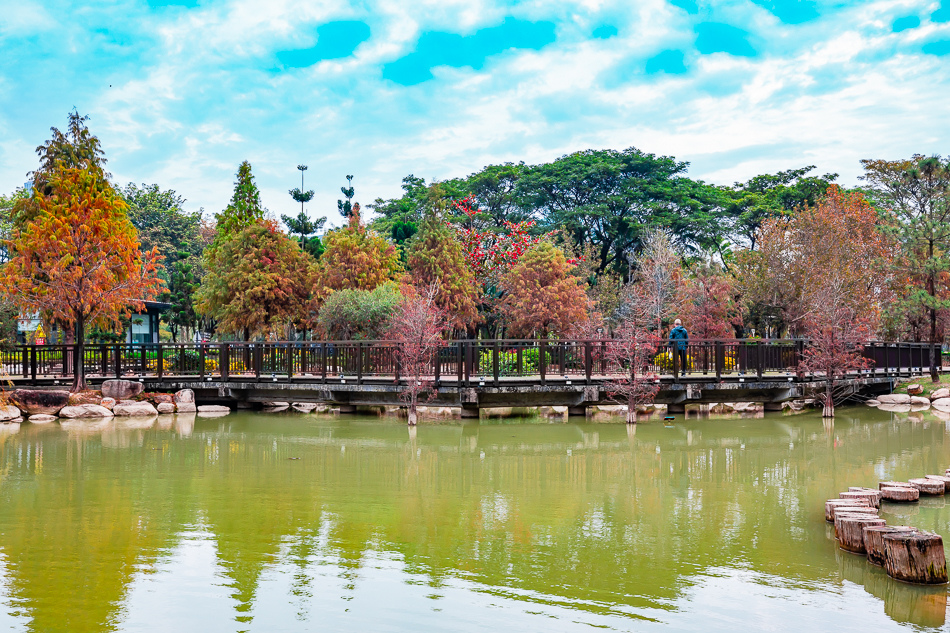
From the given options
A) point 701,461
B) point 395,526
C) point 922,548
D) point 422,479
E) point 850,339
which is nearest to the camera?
point 922,548

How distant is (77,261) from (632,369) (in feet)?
51.5

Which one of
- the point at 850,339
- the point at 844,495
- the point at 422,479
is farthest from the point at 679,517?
the point at 850,339

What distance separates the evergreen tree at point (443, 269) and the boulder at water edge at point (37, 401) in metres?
12.0

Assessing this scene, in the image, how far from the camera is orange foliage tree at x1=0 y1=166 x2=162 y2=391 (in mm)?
21297

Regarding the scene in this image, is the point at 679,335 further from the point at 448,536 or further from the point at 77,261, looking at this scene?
the point at 77,261

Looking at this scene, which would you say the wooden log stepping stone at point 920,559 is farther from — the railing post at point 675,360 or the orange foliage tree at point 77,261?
the orange foliage tree at point 77,261

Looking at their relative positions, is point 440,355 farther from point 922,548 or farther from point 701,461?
point 922,548

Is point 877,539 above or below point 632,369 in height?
below

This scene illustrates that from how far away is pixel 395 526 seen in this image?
8641 mm

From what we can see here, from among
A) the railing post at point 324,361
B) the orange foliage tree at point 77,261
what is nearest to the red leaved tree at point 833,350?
the railing post at point 324,361

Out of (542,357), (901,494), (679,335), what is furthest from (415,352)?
(901,494)

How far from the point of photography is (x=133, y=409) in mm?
20484

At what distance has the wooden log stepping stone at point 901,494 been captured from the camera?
920 cm

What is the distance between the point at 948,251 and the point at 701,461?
19749mm
